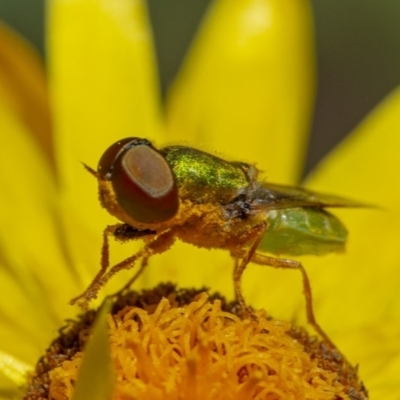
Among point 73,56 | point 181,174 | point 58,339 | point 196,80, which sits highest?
point 196,80

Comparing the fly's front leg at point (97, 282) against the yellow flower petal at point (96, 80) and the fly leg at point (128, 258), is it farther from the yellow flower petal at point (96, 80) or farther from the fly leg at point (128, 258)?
the yellow flower petal at point (96, 80)

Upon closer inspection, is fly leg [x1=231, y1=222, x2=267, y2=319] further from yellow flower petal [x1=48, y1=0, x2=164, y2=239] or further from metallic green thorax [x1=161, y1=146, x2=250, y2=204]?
yellow flower petal [x1=48, y1=0, x2=164, y2=239]

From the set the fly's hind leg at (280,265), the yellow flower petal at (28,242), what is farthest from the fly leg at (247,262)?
the yellow flower petal at (28,242)

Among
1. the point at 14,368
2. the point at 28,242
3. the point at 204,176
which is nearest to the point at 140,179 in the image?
the point at 204,176

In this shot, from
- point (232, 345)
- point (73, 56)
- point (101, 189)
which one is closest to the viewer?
point (101, 189)

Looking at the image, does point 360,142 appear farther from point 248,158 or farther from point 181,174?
point 181,174

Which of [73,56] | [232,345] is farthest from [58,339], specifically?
[73,56]

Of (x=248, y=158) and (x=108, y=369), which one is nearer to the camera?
(x=108, y=369)
